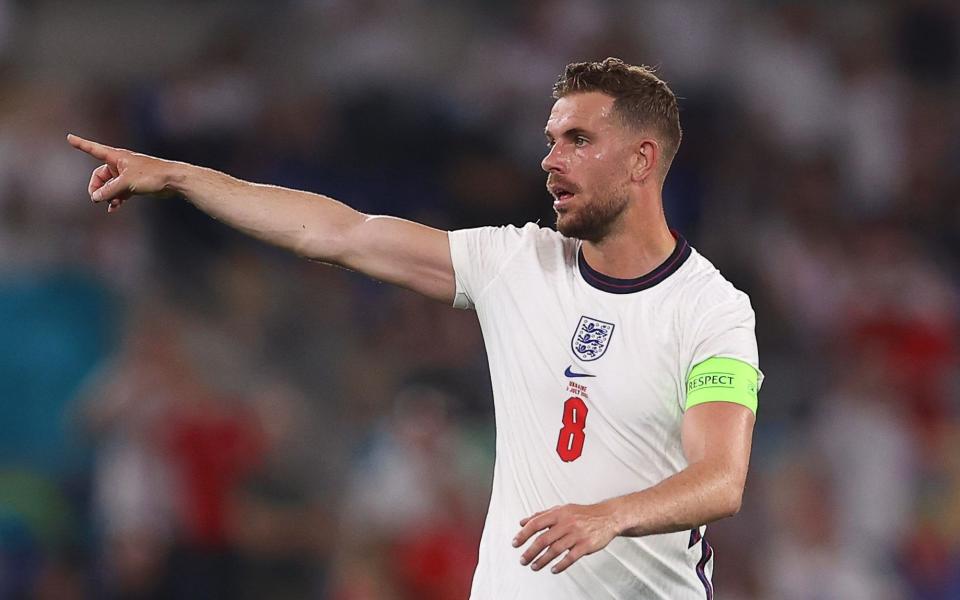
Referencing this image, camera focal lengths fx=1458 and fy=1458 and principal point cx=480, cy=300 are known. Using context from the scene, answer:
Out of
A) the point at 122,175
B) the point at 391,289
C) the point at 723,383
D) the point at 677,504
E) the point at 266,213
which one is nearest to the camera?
the point at 677,504

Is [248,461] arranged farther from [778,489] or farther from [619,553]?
[619,553]

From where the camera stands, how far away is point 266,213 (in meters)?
5.02

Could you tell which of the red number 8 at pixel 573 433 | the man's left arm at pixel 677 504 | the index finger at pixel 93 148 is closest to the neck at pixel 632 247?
the red number 8 at pixel 573 433

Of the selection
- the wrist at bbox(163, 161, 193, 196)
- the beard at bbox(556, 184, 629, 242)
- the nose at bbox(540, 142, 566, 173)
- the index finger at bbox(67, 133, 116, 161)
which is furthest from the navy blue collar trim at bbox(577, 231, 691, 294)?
the index finger at bbox(67, 133, 116, 161)

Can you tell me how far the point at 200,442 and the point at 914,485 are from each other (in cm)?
486

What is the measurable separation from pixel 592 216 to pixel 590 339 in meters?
0.43

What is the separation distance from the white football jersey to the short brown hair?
0.43m

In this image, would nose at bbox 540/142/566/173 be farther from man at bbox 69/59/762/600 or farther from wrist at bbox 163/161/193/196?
wrist at bbox 163/161/193/196

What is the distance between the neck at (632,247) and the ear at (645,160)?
3.8 inches

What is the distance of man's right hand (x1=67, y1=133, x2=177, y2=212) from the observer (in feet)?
16.1

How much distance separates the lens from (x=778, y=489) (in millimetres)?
9539

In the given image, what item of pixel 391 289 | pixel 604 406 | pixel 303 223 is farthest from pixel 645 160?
pixel 391 289

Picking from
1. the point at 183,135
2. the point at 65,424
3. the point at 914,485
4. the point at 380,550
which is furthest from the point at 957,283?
the point at 65,424

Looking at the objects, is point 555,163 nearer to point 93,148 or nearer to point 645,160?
point 645,160
